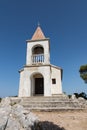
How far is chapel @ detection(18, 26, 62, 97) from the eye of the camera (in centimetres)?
1562

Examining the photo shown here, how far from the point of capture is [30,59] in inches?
666

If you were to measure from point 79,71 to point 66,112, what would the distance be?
1912 cm

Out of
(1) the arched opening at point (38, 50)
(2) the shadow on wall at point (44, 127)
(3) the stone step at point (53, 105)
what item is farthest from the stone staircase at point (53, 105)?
(1) the arched opening at point (38, 50)

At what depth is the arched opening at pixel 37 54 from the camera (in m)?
17.1

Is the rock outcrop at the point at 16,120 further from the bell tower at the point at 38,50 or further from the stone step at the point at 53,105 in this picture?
the bell tower at the point at 38,50

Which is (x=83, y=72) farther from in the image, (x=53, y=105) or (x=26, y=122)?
(x=26, y=122)

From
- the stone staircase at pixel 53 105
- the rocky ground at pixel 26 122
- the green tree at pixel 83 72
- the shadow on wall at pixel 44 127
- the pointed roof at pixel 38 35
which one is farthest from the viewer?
the green tree at pixel 83 72

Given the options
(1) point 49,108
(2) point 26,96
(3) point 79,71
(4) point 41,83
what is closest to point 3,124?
(1) point 49,108

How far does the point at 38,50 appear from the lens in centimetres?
1877

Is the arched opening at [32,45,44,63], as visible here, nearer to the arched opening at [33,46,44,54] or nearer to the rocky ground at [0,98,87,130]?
the arched opening at [33,46,44,54]

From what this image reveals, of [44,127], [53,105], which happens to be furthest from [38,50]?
[44,127]

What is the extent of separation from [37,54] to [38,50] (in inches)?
51.8

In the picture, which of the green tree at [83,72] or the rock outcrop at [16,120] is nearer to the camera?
the rock outcrop at [16,120]

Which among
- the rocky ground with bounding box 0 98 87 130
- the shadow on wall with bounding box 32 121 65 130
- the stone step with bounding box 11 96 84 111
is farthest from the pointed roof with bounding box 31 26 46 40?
the shadow on wall with bounding box 32 121 65 130
